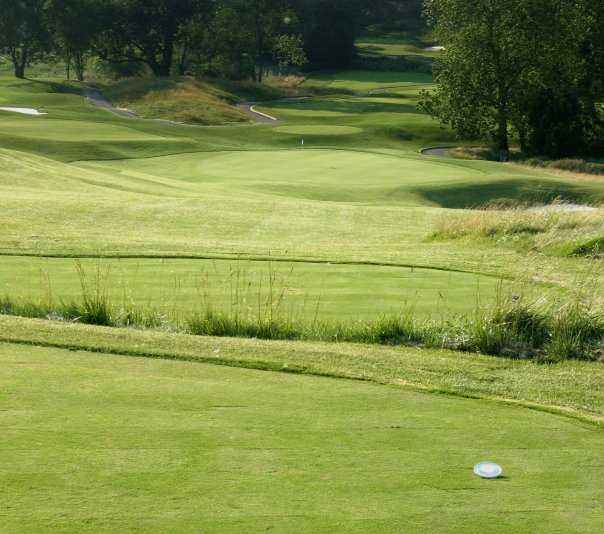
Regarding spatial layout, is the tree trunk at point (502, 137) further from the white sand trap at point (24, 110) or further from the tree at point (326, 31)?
the tree at point (326, 31)

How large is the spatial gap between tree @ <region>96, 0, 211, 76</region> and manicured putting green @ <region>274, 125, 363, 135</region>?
94.8 feet

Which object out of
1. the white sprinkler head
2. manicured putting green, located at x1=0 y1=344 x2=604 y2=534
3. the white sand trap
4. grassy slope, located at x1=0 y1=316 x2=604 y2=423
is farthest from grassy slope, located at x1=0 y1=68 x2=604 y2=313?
the white sprinkler head

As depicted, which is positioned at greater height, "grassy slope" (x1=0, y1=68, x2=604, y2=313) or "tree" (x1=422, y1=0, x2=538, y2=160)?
"tree" (x1=422, y1=0, x2=538, y2=160)

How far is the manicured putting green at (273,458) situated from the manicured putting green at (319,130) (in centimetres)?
4915

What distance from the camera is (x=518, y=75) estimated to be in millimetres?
56188

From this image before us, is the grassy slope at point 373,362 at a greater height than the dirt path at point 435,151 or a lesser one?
greater

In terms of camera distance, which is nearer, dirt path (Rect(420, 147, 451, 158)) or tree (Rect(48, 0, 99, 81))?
dirt path (Rect(420, 147, 451, 158))

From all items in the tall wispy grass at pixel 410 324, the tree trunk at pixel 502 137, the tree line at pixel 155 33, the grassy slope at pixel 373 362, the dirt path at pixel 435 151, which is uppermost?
the tree line at pixel 155 33

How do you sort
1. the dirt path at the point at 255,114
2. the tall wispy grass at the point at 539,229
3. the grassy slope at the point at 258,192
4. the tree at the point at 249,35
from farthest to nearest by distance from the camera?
the tree at the point at 249,35, the dirt path at the point at 255,114, the tall wispy grass at the point at 539,229, the grassy slope at the point at 258,192

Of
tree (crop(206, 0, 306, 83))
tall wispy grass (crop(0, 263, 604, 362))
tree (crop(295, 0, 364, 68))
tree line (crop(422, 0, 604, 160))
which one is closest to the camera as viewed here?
tall wispy grass (crop(0, 263, 604, 362))

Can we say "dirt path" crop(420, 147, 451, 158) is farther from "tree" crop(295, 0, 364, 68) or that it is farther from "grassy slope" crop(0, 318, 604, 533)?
"tree" crop(295, 0, 364, 68)

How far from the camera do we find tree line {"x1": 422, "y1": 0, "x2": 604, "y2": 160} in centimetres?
5528

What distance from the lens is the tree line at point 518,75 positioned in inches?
2176

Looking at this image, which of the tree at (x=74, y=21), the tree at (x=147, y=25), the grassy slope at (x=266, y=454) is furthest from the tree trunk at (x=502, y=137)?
the grassy slope at (x=266, y=454)
